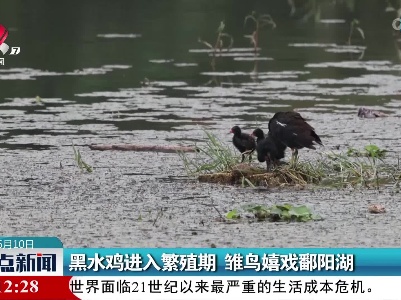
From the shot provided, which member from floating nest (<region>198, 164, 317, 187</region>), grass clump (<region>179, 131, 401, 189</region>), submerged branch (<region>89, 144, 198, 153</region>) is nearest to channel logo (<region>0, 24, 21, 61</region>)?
submerged branch (<region>89, 144, 198, 153</region>)

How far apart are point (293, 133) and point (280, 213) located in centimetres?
181

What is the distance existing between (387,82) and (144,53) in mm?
4778

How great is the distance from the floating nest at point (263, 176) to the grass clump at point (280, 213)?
1.23 meters

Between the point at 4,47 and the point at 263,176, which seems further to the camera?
the point at 4,47

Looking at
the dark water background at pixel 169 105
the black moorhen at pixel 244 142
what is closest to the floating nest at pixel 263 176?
the dark water background at pixel 169 105

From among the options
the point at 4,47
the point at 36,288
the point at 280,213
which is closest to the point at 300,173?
the point at 280,213

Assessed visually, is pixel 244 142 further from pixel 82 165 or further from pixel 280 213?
pixel 280 213

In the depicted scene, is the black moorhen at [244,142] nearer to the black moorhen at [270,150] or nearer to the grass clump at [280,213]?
the black moorhen at [270,150]

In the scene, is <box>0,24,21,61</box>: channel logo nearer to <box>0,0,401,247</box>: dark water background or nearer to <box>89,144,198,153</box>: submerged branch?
<box>0,0,401,247</box>: dark water background

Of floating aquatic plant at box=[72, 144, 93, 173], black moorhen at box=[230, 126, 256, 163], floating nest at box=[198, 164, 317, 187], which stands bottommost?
floating aquatic plant at box=[72, 144, 93, 173]

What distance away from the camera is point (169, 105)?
15883 millimetres

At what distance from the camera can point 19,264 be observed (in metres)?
7.29

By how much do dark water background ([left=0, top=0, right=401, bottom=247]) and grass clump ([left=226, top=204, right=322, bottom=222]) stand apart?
0.43 ft

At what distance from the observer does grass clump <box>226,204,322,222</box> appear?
9180 mm
